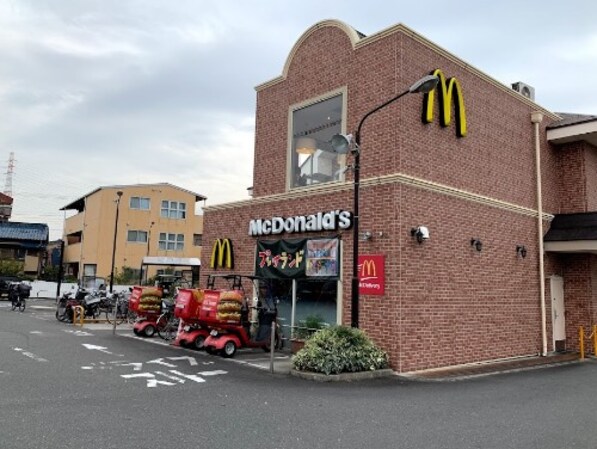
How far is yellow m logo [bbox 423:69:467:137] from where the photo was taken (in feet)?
39.5

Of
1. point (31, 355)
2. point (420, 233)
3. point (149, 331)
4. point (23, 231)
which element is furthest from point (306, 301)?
point (23, 231)

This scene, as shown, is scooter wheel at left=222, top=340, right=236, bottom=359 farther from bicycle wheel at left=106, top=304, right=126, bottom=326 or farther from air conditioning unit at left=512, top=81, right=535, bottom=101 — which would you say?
air conditioning unit at left=512, top=81, right=535, bottom=101

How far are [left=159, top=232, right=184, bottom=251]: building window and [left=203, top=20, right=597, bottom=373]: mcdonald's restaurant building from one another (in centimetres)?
2896

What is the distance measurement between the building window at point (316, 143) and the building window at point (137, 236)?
31.4 m

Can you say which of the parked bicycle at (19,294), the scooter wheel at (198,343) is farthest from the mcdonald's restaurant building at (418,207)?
the parked bicycle at (19,294)

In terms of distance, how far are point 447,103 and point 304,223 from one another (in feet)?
15.2

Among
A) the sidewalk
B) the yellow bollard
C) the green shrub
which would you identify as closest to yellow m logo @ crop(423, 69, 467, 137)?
the green shrub

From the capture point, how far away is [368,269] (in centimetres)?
1109

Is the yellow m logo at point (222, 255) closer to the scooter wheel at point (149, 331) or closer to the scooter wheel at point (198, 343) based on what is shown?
the scooter wheel at point (149, 331)

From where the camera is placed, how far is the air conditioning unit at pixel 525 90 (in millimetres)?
16047

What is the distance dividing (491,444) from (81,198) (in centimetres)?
4680

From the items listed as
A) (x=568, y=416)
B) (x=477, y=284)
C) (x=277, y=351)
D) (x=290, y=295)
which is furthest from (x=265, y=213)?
(x=568, y=416)

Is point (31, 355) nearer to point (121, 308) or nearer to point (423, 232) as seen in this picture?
point (423, 232)

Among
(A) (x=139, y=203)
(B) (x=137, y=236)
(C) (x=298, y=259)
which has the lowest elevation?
(C) (x=298, y=259)
